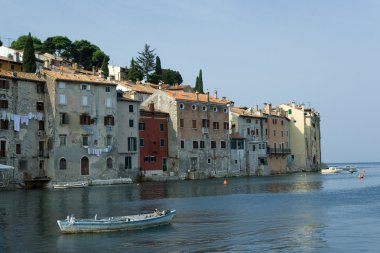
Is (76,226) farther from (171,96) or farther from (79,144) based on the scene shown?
(171,96)

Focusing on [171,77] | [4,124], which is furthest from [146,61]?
[4,124]

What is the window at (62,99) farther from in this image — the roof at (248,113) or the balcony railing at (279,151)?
the balcony railing at (279,151)

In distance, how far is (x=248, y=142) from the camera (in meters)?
93.4

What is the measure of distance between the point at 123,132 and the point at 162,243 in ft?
162

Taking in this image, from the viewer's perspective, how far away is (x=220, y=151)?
85875 millimetres

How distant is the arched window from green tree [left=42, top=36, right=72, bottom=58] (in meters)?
57.5

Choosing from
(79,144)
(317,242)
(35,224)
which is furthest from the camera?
(79,144)

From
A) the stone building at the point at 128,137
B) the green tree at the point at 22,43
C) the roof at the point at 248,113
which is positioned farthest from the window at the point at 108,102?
the green tree at the point at 22,43

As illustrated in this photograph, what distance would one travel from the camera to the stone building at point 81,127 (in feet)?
210

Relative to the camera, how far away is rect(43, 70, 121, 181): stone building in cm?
6388

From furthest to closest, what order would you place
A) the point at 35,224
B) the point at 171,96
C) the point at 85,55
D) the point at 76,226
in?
the point at 85,55 → the point at 171,96 → the point at 35,224 → the point at 76,226

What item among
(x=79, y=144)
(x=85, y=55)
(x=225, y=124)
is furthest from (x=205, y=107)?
(x=85, y=55)

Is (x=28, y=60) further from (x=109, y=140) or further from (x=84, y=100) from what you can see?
(x=109, y=140)

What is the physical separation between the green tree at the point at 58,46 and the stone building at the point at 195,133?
44.8 meters
